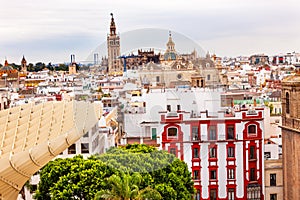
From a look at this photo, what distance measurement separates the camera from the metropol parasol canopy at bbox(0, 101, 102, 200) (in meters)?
7.60

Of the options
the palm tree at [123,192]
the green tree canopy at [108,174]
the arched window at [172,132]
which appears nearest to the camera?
the palm tree at [123,192]

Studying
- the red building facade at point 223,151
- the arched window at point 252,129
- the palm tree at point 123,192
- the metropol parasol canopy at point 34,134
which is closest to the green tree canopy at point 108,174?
the metropol parasol canopy at point 34,134

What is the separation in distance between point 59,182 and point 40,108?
2285 millimetres

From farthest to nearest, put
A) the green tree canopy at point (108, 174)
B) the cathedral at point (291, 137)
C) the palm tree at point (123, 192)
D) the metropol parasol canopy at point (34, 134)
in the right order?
the cathedral at point (291, 137) → the green tree canopy at point (108, 174) → the metropol parasol canopy at point (34, 134) → the palm tree at point (123, 192)

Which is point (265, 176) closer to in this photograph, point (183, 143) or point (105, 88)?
point (183, 143)

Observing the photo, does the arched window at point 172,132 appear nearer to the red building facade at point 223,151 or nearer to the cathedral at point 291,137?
the red building facade at point 223,151

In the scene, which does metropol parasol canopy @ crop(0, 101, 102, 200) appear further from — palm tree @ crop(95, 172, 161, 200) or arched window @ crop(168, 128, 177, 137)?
arched window @ crop(168, 128, 177, 137)

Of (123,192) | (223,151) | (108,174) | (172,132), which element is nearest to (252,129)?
(223,151)

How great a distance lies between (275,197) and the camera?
37.7 ft

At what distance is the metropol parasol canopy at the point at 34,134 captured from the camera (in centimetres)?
760

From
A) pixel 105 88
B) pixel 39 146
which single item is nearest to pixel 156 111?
pixel 39 146

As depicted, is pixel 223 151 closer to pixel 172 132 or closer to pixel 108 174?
pixel 172 132

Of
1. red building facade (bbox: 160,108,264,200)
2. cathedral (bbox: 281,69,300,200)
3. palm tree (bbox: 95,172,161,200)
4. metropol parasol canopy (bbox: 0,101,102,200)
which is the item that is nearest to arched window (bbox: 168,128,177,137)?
red building facade (bbox: 160,108,264,200)

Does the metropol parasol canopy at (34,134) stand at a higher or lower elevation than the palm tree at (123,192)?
higher
